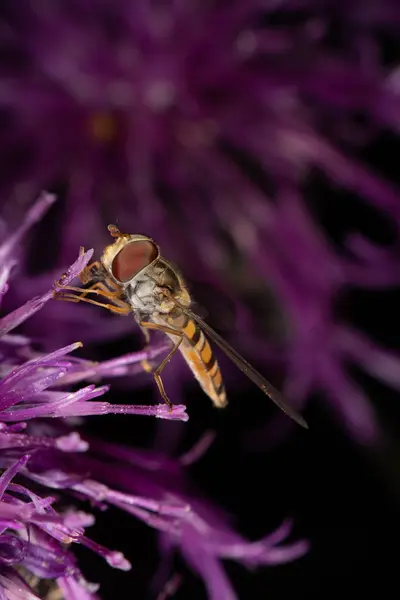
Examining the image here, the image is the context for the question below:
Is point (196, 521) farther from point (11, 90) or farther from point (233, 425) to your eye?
point (11, 90)

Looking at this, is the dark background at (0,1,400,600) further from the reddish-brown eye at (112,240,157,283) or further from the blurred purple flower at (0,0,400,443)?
the reddish-brown eye at (112,240,157,283)

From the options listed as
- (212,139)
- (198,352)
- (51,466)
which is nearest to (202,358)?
(198,352)

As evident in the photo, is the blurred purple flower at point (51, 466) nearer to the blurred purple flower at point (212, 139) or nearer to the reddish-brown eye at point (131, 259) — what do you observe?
the reddish-brown eye at point (131, 259)

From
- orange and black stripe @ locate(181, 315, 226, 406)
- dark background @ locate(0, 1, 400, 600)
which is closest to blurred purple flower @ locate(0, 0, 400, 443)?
dark background @ locate(0, 1, 400, 600)

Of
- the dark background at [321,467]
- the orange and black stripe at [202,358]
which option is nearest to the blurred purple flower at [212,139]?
the dark background at [321,467]

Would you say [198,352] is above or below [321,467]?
above

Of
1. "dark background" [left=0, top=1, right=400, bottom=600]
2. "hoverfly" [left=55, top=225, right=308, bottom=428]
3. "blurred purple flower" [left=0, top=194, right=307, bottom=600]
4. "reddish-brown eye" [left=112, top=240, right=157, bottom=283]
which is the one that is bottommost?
"dark background" [left=0, top=1, right=400, bottom=600]

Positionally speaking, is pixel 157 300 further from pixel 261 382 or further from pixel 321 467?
pixel 321 467
